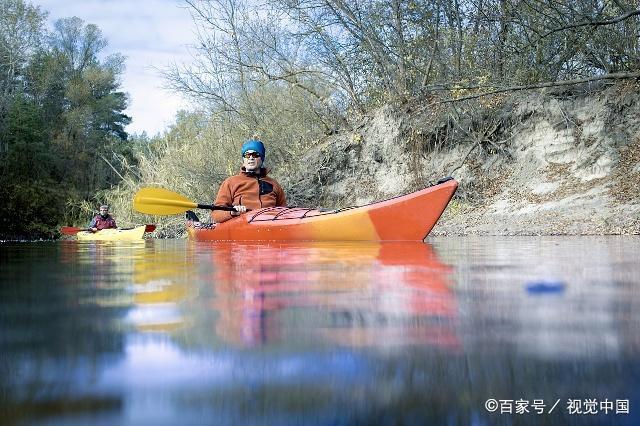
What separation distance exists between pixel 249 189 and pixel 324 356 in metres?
8.41

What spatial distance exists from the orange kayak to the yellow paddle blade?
4.35 ft

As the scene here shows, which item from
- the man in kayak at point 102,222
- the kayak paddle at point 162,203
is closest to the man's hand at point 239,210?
the kayak paddle at point 162,203

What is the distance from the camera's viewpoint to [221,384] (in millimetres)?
1043

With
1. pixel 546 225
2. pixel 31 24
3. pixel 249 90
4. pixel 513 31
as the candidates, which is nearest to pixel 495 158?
pixel 513 31

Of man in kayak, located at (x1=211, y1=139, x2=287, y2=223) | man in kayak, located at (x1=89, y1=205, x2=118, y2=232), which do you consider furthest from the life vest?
man in kayak, located at (x1=211, y1=139, x2=287, y2=223)

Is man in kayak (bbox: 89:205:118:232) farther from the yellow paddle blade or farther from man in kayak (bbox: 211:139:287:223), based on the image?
man in kayak (bbox: 211:139:287:223)

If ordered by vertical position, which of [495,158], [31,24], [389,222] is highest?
[31,24]

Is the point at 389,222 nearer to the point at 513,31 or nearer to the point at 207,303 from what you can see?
the point at 207,303

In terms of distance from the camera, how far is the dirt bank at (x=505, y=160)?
38.1 feet

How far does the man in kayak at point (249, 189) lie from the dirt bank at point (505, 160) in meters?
4.00

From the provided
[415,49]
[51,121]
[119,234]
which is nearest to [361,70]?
[415,49]

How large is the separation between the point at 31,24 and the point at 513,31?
2520cm

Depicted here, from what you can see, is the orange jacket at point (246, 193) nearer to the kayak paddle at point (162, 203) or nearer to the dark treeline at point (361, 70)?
the kayak paddle at point (162, 203)

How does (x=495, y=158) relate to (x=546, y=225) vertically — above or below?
above
